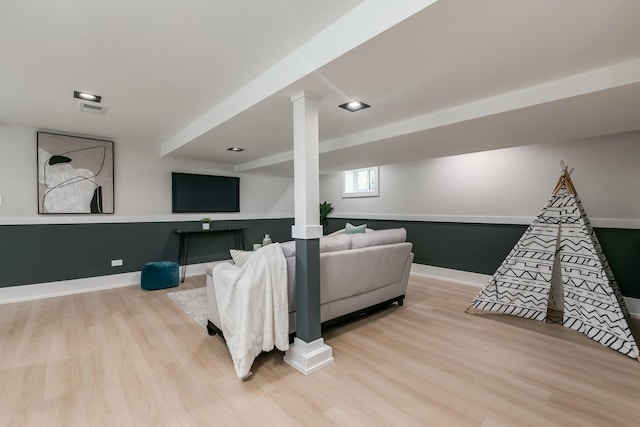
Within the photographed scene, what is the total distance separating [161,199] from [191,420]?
429 cm

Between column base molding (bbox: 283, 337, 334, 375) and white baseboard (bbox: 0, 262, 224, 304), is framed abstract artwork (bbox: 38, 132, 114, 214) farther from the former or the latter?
column base molding (bbox: 283, 337, 334, 375)

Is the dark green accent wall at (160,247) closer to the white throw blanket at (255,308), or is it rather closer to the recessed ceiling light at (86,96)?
the recessed ceiling light at (86,96)

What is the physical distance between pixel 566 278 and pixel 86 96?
5.33 meters

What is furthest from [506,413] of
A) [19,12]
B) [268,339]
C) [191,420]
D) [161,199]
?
[161,199]

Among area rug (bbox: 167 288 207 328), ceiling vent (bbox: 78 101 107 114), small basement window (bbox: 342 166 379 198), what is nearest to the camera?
ceiling vent (bbox: 78 101 107 114)

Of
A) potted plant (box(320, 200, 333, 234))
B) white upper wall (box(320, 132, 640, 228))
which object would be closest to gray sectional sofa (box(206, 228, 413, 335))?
white upper wall (box(320, 132, 640, 228))

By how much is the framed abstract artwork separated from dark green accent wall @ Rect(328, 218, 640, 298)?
5.00m

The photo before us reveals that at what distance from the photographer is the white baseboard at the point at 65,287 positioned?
3.80 m

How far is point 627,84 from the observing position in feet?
6.43

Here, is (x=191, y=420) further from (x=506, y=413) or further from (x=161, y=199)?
(x=161, y=199)

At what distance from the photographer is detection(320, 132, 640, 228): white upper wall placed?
3.39 meters

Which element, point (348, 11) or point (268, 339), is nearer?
point (348, 11)

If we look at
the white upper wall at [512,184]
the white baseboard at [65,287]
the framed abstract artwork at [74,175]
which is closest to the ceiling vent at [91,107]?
the framed abstract artwork at [74,175]

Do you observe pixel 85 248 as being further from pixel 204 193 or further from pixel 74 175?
pixel 204 193
